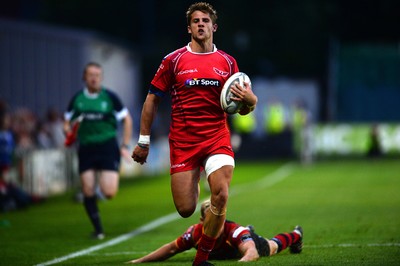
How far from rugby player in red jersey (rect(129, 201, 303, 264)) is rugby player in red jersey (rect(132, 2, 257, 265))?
0.43 meters

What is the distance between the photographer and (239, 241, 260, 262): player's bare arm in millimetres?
10391

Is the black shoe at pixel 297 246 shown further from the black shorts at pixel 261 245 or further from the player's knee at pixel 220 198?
the player's knee at pixel 220 198

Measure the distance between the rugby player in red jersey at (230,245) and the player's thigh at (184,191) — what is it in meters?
0.27

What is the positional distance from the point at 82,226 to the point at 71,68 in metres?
19.3

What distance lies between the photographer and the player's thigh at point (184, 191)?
32.7 ft

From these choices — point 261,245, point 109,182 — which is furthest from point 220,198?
point 109,182

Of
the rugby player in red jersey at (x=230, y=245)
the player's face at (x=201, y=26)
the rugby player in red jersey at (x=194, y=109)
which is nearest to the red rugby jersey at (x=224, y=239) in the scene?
the rugby player in red jersey at (x=230, y=245)

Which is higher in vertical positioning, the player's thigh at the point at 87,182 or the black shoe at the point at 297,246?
the player's thigh at the point at 87,182

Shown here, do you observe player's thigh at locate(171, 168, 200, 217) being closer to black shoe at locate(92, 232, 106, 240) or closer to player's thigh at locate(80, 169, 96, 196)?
black shoe at locate(92, 232, 106, 240)

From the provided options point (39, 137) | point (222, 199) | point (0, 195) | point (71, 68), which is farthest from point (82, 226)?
point (71, 68)

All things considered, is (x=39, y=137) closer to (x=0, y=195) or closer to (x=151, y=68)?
(x=0, y=195)

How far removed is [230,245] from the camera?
1070 cm

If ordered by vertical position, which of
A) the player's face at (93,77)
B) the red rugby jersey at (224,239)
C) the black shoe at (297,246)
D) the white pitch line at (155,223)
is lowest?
the white pitch line at (155,223)

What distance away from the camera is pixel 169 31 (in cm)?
6981
